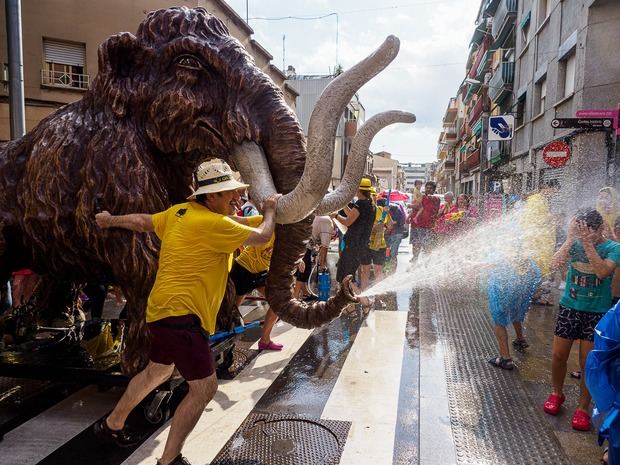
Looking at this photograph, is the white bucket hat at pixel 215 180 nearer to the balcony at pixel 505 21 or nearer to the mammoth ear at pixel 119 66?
the mammoth ear at pixel 119 66

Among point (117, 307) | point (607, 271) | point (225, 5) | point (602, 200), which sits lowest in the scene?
point (117, 307)

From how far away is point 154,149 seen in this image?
3.30 m

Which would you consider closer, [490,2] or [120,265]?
[120,265]

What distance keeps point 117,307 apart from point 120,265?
15.4 feet

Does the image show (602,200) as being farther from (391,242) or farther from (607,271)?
(391,242)

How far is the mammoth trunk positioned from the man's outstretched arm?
0.77 meters

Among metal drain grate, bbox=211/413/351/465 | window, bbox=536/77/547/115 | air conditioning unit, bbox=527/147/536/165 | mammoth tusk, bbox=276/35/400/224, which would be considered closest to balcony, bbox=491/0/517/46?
window, bbox=536/77/547/115

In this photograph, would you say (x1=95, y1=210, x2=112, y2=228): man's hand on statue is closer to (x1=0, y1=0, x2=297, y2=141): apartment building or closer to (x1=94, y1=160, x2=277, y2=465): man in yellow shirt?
(x1=94, y1=160, x2=277, y2=465): man in yellow shirt

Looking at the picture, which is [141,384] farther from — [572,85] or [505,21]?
[505,21]

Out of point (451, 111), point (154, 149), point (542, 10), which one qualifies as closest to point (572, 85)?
point (542, 10)

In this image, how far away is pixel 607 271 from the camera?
3.73 meters

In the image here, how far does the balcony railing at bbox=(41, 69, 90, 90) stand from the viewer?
13016 millimetres

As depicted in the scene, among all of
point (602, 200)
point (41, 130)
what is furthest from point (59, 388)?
point (602, 200)

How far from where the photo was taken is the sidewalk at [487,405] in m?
3.30
